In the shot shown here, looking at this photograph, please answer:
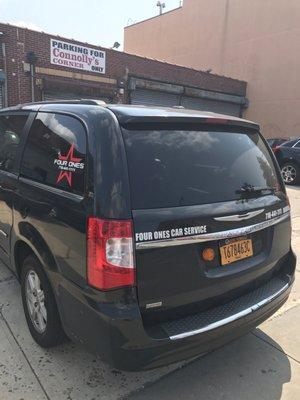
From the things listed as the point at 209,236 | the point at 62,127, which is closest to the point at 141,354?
the point at 209,236

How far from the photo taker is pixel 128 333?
2.14 meters

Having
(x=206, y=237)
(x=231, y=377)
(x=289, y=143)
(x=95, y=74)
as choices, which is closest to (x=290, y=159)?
(x=289, y=143)

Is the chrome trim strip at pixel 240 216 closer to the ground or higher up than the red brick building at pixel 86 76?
closer to the ground

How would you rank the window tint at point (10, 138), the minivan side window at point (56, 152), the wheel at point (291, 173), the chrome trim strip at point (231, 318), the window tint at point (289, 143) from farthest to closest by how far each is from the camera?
the window tint at point (289, 143)
the wheel at point (291, 173)
the window tint at point (10, 138)
the minivan side window at point (56, 152)
the chrome trim strip at point (231, 318)

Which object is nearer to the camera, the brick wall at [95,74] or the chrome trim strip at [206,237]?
the chrome trim strip at [206,237]

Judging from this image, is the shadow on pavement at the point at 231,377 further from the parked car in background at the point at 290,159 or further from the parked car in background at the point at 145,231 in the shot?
the parked car in background at the point at 290,159

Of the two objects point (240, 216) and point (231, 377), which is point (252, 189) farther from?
point (231, 377)

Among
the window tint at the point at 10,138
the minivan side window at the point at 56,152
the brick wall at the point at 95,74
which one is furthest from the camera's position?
the brick wall at the point at 95,74

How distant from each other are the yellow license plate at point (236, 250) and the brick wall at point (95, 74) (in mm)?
13529

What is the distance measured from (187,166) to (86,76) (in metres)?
15.0

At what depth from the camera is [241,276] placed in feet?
8.62

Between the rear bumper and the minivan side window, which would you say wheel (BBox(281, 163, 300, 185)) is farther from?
the rear bumper

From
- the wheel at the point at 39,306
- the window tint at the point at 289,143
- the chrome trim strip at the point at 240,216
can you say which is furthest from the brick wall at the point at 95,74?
the chrome trim strip at the point at 240,216

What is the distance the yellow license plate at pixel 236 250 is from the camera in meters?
2.50
